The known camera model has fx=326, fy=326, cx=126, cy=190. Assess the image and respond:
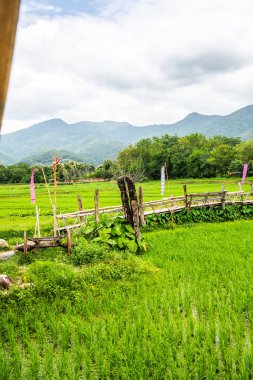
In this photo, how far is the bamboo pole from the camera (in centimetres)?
51

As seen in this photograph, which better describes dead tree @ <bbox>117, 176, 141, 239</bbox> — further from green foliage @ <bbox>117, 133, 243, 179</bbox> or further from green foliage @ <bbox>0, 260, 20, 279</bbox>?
green foliage @ <bbox>117, 133, 243, 179</bbox>

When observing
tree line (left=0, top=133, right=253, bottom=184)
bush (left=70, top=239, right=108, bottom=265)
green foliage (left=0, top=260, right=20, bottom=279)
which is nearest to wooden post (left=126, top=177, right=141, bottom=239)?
bush (left=70, top=239, right=108, bottom=265)

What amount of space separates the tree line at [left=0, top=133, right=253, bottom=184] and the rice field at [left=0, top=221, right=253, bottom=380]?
36.5 metres

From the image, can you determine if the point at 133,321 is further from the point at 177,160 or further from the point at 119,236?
the point at 177,160

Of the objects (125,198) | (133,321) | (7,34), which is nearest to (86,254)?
(125,198)

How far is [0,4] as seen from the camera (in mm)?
490

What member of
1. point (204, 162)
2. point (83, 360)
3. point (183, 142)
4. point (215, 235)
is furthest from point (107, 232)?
point (183, 142)

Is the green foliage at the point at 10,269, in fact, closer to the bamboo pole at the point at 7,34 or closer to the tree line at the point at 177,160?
the bamboo pole at the point at 7,34

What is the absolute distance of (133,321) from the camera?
16.8 ft

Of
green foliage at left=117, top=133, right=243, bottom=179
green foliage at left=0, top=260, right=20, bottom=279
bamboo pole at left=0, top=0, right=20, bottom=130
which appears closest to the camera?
bamboo pole at left=0, top=0, right=20, bottom=130

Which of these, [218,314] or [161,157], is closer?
[218,314]

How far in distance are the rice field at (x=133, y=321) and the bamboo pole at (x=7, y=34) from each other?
3.84 metres

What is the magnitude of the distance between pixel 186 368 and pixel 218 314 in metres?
1.61

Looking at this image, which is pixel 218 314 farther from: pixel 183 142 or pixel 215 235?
pixel 183 142
